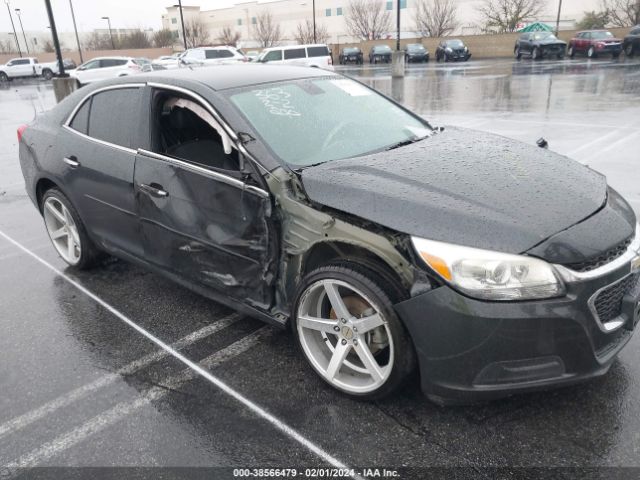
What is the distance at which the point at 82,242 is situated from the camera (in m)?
4.56

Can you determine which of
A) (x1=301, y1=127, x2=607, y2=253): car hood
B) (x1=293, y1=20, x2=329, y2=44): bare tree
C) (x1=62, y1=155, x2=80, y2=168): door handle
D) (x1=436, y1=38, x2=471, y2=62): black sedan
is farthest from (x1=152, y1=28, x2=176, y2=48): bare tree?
(x1=301, y1=127, x2=607, y2=253): car hood

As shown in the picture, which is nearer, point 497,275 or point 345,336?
point 497,275

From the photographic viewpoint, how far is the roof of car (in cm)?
Result: 357

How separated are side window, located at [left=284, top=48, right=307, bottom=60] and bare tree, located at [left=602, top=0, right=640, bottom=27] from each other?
1245 inches

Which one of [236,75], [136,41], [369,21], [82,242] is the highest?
[236,75]

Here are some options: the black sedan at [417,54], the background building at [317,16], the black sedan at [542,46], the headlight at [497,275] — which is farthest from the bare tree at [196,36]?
the headlight at [497,275]

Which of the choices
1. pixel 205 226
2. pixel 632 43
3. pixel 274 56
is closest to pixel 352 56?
pixel 274 56

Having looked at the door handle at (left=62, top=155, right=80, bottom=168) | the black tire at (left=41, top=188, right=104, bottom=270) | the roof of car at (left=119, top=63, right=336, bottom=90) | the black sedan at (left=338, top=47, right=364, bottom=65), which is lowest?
the black sedan at (left=338, top=47, right=364, bottom=65)

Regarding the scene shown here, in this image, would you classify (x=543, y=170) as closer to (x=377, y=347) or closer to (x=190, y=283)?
(x=377, y=347)

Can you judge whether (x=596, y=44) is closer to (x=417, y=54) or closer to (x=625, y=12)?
(x=417, y=54)

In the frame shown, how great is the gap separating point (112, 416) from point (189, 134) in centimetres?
195

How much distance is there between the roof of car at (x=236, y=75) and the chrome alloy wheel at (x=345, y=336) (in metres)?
1.55

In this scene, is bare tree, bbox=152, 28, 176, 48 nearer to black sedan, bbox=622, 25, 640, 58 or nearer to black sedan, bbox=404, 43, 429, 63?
black sedan, bbox=404, 43, 429, 63

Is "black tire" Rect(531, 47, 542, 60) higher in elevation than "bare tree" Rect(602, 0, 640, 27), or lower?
lower
